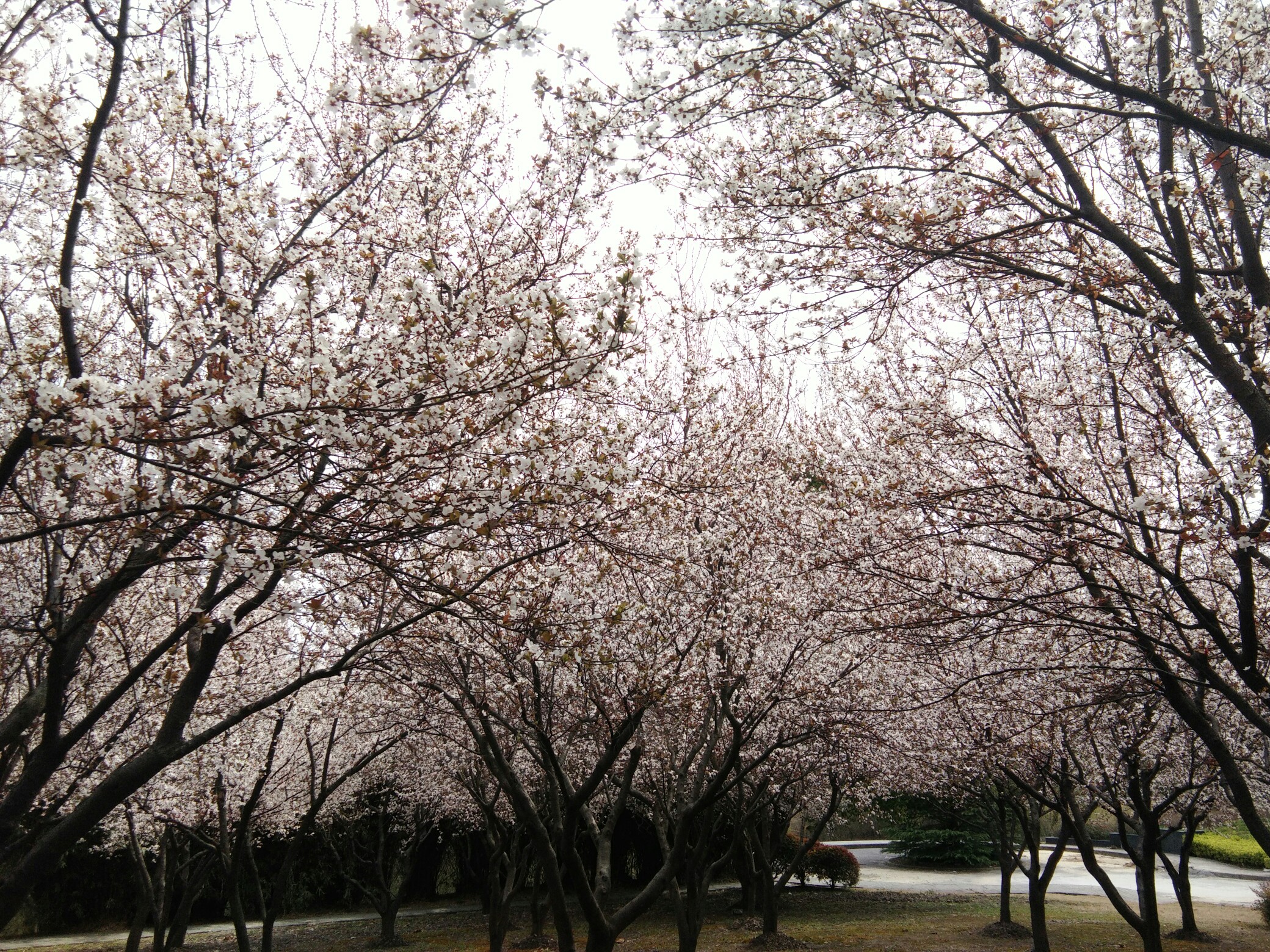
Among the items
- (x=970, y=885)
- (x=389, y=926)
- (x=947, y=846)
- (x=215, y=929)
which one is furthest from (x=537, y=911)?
(x=947, y=846)

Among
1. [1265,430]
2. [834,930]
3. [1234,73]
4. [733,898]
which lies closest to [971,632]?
[1265,430]

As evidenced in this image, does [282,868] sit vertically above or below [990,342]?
below

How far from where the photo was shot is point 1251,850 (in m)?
30.3

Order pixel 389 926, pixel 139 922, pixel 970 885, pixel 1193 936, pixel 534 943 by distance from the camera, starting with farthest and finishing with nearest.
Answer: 1. pixel 970 885
2. pixel 389 926
3. pixel 534 943
4. pixel 1193 936
5. pixel 139 922

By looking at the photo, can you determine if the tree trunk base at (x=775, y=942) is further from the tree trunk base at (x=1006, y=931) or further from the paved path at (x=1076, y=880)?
the paved path at (x=1076, y=880)

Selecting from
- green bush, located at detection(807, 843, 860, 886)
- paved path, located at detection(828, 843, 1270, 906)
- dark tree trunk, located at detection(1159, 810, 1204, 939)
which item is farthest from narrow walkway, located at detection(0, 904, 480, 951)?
dark tree trunk, located at detection(1159, 810, 1204, 939)

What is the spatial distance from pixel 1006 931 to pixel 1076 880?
14167 mm

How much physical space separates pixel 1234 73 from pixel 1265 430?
2.44m

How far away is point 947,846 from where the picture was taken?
1121 inches

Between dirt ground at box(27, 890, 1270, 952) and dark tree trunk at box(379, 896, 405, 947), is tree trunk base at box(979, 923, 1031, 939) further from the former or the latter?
dark tree trunk at box(379, 896, 405, 947)

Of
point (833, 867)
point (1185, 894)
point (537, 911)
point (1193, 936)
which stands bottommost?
point (833, 867)

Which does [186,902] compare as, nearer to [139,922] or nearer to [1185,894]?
[139,922]

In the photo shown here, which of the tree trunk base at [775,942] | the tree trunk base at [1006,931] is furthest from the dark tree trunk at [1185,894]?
the tree trunk base at [775,942]

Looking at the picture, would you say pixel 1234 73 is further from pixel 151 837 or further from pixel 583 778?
pixel 151 837
